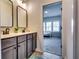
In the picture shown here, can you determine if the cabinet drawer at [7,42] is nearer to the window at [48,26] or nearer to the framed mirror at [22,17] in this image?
the framed mirror at [22,17]

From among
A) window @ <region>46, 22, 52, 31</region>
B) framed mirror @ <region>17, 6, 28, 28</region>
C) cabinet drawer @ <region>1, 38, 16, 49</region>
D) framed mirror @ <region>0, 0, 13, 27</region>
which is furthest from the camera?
window @ <region>46, 22, 52, 31</region>

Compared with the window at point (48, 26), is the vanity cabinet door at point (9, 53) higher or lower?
lower

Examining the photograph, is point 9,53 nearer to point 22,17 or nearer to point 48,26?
point 22,17

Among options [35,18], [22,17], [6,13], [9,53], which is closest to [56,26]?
[35,18]

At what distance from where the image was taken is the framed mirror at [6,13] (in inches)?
110

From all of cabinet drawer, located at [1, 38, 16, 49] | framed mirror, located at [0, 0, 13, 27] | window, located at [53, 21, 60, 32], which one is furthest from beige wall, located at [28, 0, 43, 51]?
window, located at [53, 21, 60, 32]

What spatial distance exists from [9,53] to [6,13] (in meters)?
1.35

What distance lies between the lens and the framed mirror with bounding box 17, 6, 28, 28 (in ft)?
12.9

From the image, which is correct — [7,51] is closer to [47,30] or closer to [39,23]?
[39,23]

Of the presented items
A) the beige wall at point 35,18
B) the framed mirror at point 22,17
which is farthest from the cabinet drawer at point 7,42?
the beige wall at point 35,18

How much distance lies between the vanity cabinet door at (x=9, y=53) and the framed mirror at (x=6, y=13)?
0.91 meters

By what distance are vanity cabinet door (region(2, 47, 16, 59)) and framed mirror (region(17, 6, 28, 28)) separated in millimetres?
1787

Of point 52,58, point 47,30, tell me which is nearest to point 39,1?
point 52,58

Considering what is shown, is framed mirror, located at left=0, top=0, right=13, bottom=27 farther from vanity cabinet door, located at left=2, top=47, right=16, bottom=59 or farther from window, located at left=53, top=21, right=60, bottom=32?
window, located at left=53, top=21, right=60, bottom=32
